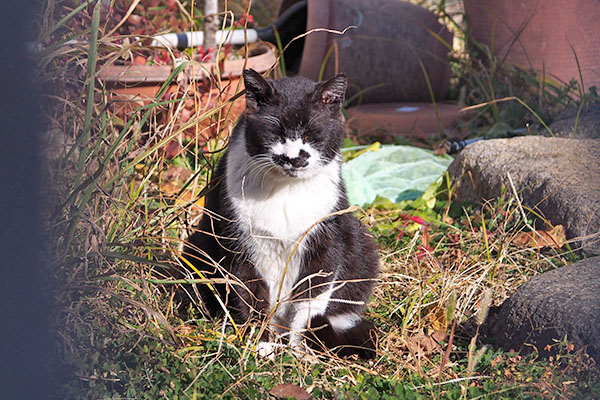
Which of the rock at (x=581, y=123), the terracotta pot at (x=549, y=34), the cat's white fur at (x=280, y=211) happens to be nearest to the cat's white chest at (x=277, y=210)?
the cat's white fur at (x=280, y=211)

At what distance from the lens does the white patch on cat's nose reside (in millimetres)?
2217

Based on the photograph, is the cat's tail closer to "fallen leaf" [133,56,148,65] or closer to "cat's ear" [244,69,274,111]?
"cat's ear" [244,69,274,111]

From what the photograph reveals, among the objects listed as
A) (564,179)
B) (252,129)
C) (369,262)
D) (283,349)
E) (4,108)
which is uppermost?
(4,108)

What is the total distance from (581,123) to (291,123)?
228cm

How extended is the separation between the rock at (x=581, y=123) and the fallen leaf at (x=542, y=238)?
102cm

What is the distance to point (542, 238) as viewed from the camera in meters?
2.83

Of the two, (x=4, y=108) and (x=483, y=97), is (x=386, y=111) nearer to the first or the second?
(x=483, y=97)

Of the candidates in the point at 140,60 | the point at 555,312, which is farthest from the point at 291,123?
the point at 140,60

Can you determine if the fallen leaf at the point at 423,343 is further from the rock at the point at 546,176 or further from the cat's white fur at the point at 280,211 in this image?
the rock at the point at 546,176

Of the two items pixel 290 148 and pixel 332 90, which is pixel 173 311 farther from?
pixel 332 90

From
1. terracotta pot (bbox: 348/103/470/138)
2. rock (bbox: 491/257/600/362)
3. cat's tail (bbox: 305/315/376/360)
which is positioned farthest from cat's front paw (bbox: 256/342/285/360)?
terracotta pot (bbox: 348/103/470/138)

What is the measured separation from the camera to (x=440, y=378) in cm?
200

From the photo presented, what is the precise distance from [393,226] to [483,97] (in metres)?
2.11

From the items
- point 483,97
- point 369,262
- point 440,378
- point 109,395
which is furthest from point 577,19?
point 109,395
